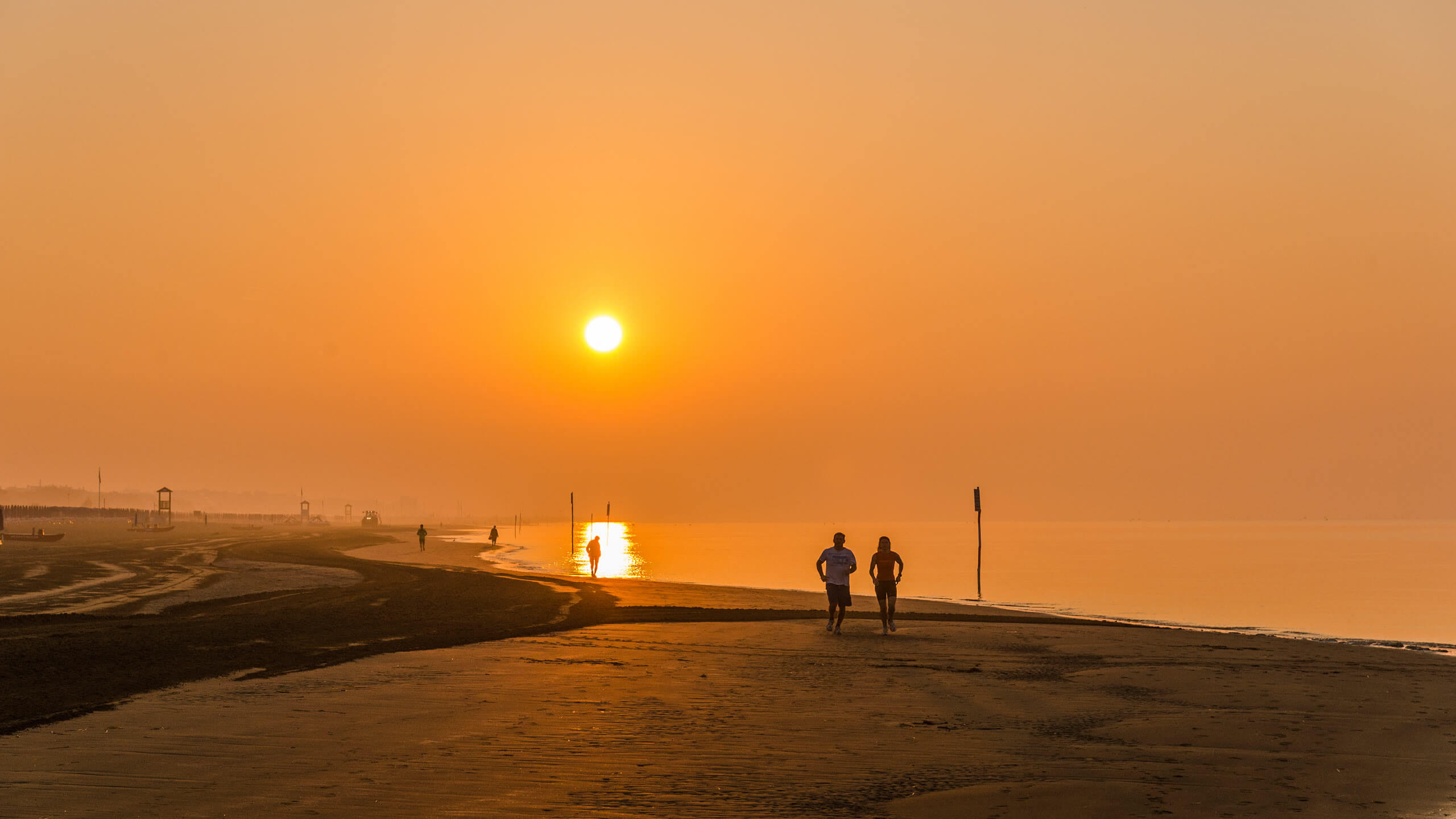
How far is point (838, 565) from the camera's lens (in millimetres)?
25344

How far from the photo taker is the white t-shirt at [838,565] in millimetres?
25281

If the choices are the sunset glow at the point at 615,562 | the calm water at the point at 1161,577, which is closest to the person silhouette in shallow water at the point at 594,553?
the sunset glow at the point at 615,562

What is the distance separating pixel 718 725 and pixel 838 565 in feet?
42.3

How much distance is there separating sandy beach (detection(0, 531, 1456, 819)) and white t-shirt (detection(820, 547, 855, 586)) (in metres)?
1.19

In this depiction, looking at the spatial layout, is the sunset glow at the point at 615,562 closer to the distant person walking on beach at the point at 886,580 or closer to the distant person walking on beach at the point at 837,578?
the distant person walking on beach at the point at 837,578

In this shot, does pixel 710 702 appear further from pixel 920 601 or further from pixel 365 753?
pixel 920 601

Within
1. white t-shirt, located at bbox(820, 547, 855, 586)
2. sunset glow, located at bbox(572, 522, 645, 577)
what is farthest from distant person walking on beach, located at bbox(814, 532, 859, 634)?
sunset glow, located at bbox(572, 522, 645, 577)

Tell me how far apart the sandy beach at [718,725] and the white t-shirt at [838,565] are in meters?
1.19

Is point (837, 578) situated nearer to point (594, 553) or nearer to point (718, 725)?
point (718, 725)

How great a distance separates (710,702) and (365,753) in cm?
490

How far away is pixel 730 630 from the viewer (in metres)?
25.6

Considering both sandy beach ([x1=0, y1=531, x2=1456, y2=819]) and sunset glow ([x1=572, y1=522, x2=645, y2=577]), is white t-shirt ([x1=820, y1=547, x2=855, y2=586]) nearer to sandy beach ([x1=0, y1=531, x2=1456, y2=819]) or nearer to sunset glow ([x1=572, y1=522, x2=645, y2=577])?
sandy beach ([x1=0, y1=531, x2=1456, y2=819])

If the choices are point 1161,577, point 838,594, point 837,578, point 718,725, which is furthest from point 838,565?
point 1161,577

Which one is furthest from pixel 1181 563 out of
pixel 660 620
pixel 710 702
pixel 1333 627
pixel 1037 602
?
pixel 710 702
